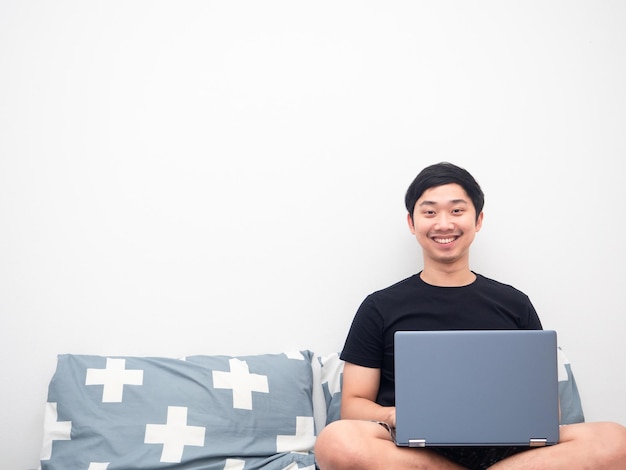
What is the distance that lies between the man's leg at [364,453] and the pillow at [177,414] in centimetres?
31

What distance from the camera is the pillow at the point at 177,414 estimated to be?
152cm

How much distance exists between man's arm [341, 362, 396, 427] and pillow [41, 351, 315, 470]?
16 centimetres

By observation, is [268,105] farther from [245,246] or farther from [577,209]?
[577,209]

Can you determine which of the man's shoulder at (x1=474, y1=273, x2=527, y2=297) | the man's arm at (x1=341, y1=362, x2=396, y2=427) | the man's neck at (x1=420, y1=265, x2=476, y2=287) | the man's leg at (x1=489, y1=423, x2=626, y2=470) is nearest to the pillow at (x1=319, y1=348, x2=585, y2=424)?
the man's arm at (x1=341, y1=362, x2=396, y2=427)

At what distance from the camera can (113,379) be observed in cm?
161

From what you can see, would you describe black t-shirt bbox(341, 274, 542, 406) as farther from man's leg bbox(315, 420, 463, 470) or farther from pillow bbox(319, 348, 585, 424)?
man's leg bbox(315, 420, 463, 470)

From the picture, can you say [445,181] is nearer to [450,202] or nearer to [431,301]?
[450,202]

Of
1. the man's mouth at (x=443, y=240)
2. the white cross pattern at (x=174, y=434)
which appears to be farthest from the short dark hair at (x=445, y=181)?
the white cross pattern at (x=174, y=434)

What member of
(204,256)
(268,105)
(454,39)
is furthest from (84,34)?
(454,39)

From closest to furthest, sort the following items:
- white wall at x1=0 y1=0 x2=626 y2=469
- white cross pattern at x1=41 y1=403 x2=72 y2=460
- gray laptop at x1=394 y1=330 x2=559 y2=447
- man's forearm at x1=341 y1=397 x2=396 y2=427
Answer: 1. gray laptop at x1=394 y1=330 x2=559 y2=447
2. man's forearm at x1=341 y1=397 x2=396 y2=427
3. white cross pattern at x1=41 y1=403 x2=72 y2=460
4. white wall at x1=0 y1=0 x2=626 y2=469

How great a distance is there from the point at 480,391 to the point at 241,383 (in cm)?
69

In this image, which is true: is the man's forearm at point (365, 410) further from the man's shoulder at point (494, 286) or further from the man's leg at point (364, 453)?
the man's shoulder at point (494, 286)

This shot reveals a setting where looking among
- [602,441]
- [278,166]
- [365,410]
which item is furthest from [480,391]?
[278,166]

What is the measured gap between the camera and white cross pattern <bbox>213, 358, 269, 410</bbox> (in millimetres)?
1626
